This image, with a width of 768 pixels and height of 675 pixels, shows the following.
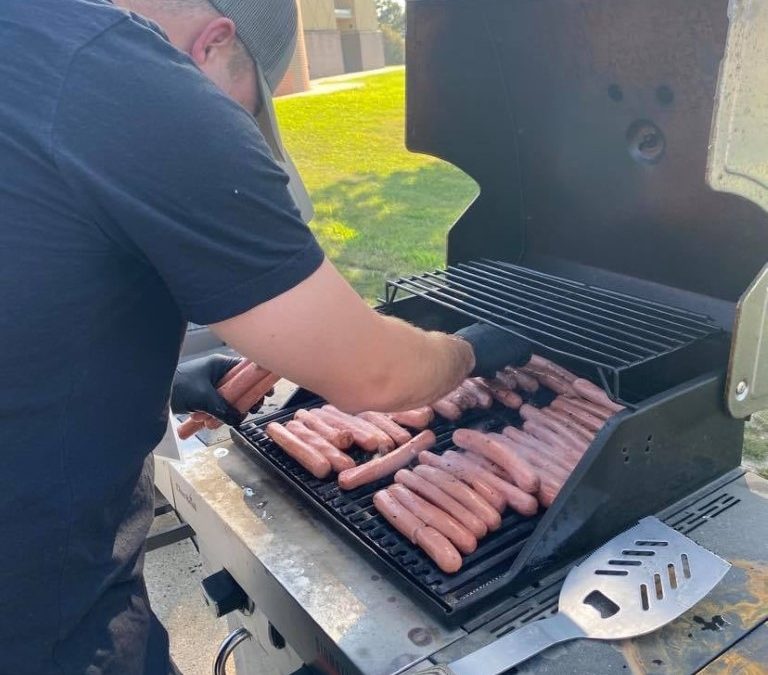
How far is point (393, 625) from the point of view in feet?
5.24

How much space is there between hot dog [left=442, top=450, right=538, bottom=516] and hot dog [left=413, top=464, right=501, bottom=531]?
50 mm

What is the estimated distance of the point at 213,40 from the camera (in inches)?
62.3

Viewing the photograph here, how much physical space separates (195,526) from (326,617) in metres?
0.77

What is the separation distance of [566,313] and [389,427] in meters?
0.67

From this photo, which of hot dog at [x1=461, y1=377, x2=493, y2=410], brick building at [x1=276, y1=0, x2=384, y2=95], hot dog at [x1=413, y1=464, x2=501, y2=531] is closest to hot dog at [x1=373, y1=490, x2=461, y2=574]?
hot dog at [x1=413, y1=464, x2=501, y2=531]

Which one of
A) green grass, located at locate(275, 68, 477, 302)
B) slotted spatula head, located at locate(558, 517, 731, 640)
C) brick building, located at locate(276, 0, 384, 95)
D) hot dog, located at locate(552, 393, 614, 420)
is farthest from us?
brick building, located at locate(276, 0, 384, 95)

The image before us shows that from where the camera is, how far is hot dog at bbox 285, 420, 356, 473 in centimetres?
211

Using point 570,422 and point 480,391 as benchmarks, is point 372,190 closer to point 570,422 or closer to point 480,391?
point 480,391

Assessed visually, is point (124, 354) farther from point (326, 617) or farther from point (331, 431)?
point (331, 431)

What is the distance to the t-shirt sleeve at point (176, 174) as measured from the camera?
1.20m

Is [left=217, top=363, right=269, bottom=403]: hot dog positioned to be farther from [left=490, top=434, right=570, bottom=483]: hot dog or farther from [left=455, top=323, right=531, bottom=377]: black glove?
[left=490, top=434, right=570, bottom=483]: hot dog

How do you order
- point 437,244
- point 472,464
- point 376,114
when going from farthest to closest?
point 376,114 → point 437,244 → point 472,464

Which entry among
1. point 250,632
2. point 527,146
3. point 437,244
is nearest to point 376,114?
point 437,244

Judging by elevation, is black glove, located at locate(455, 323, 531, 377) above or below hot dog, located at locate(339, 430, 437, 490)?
above
